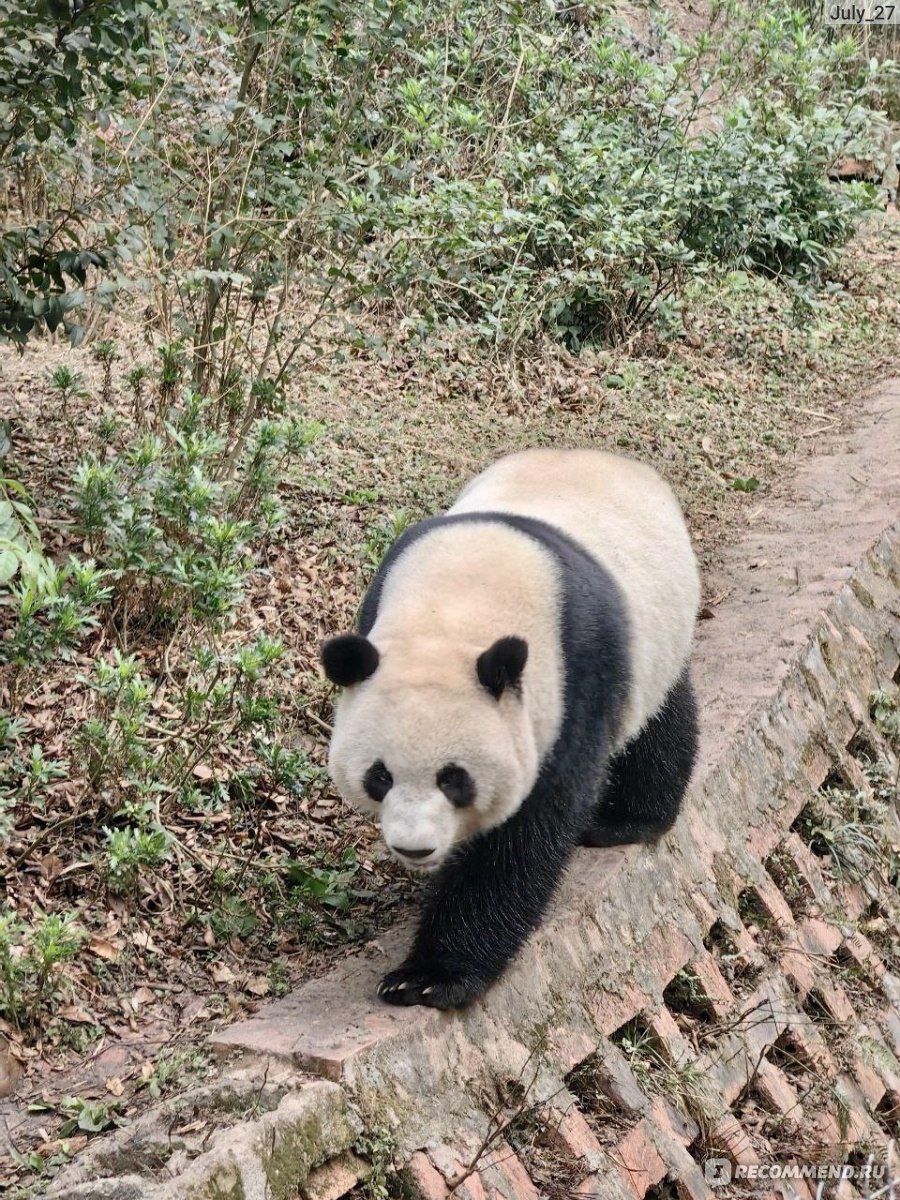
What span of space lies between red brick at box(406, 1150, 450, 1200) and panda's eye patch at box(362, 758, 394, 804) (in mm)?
919

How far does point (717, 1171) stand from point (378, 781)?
1.81 m

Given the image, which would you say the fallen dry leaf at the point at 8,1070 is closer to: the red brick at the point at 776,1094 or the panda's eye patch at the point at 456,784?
the panda's eye patch at the point at 456,784

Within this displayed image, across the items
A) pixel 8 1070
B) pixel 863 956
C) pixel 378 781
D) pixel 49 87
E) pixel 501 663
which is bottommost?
pixel 863 956

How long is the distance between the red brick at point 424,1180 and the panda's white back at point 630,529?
162 cm

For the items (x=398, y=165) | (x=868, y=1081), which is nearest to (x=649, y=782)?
(x=868, y=1081)

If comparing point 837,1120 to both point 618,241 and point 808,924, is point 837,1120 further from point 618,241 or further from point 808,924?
point 618,241

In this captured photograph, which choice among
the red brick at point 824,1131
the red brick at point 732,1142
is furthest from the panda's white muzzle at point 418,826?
the red brick at point 824,1131

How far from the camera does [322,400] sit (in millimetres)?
8055

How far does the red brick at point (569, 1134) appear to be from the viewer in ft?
12.1

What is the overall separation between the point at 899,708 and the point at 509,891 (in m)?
3.34

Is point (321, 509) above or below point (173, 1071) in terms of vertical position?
below

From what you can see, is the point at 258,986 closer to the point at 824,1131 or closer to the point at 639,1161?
the point at 639,1161

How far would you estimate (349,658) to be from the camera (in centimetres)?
357

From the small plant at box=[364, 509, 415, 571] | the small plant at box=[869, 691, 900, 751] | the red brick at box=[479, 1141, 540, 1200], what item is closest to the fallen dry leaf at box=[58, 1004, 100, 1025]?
the red brick at box=[479, 1141, 540, 1200]
